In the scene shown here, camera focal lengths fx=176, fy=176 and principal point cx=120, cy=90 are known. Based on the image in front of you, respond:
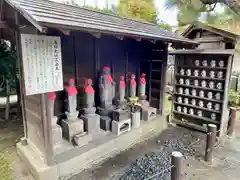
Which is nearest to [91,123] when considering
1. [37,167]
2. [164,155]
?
[37,167]

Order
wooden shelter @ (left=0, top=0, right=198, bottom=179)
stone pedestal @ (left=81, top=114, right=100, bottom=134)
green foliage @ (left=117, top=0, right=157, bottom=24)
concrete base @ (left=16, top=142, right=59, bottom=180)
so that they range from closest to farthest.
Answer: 1. wooden shelter @ (left=0, top=0, right=198, bottom=179)
2. concrete base @ (left=16, top=142, right=59, bottom=180)
3. stone pedestal @ (left=81, top=114, right=100, bottom=134)
4. green foliage @ (left=117, top=0, right=157, bottom=24)

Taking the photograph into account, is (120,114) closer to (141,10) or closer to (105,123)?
(105,123)

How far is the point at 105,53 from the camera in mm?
5074

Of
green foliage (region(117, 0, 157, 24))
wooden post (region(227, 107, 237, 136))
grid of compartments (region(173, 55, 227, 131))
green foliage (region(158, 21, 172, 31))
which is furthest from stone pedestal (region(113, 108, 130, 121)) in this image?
green foliage (region(117, 0, 157, 24))

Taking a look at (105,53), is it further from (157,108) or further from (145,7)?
(145,7)

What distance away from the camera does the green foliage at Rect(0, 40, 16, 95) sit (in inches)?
232

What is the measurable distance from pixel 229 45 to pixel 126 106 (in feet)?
10.9

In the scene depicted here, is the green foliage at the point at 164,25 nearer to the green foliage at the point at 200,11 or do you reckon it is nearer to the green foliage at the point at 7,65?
the green foliage at the point at 200,11

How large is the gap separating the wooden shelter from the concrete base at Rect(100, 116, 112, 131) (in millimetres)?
331

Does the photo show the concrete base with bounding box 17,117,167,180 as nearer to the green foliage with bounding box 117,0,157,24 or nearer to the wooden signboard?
the wooden signboard

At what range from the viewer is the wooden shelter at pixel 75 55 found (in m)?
2.77

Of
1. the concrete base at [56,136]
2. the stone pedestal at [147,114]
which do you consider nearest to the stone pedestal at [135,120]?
the stone pedestal at [147,114]

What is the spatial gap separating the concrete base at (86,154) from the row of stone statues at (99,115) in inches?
7.7

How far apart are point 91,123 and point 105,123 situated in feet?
1.49
